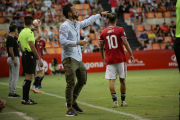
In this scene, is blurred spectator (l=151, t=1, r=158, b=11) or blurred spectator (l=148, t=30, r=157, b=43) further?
blurred spectator (l=151, t=1, r=158, b=11)

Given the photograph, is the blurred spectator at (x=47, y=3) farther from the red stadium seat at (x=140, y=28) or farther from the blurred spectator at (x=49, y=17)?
the red stadium seat at (x=140, y=28)

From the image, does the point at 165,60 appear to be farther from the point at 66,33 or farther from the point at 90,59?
the point at 66,33

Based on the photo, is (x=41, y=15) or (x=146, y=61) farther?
(x=41, y=15)

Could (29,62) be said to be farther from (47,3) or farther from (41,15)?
(47,3)

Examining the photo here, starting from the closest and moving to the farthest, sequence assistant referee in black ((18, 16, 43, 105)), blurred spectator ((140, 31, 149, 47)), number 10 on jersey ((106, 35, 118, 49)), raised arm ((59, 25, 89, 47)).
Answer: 1. raised arm ((59, 25, 89, 47))
2. number 10 on jersey ((106, 35, 118, 49))
3. assistant referee in black ((18, 16, 43, 105))
4. blurred spectator ((140, 31, 149, 47))

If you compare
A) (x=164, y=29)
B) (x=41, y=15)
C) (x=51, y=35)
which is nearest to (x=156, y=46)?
(x=164, y=29)

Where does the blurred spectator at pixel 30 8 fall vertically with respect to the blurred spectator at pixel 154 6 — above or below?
below

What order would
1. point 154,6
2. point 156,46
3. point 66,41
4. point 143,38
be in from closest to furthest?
point 66,41 → point 156,46 → point 143,38 → point 154,6

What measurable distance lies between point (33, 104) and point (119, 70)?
252 centimetres

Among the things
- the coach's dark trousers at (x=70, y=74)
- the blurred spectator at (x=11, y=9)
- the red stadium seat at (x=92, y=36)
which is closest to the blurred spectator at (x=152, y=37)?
the red stadium seat at (x=92, y=36)

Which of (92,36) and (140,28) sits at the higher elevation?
(140,28)

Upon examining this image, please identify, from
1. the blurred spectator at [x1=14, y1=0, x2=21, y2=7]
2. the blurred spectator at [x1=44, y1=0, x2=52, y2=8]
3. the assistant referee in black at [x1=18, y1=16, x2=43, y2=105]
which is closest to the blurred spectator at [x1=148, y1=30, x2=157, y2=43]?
the blurred spectator at [x1=44, y1=0, x2=52, y2=8]

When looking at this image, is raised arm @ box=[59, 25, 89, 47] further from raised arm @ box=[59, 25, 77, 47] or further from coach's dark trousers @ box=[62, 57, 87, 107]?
coach's dark trousers @ box=[62, 57, 87, 107]

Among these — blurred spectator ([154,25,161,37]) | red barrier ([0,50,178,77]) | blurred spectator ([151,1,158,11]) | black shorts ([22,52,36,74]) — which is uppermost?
blurred spectator ([151,1,158,11])
